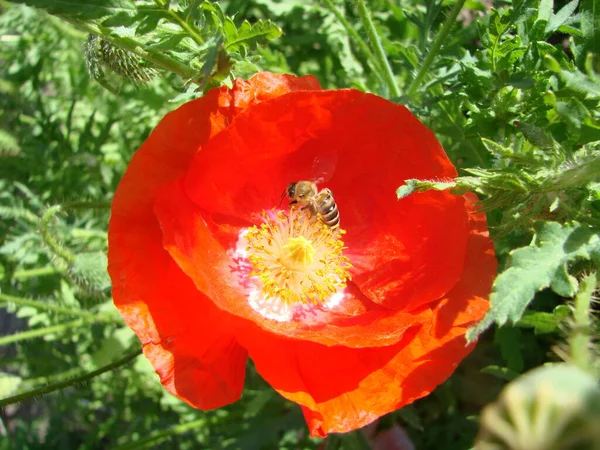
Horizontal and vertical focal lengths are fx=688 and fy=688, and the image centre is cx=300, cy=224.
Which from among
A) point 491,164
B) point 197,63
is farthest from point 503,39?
point 197,63

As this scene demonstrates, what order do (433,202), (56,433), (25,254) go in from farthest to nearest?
(56,433), (25,254), (433,202)

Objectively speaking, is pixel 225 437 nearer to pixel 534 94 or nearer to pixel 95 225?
pixel 95 225

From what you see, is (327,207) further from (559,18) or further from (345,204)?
(559,18)

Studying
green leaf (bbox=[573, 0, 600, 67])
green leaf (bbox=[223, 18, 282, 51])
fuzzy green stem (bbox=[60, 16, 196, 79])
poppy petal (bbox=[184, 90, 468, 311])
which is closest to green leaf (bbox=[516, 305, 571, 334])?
poppy petal (bbox=[184, 90, 468, 311])

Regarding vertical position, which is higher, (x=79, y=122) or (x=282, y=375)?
(x=282, y=375)

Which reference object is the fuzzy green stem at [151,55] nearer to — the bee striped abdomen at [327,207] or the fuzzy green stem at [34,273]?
the bee striped abdomen at [327,207]

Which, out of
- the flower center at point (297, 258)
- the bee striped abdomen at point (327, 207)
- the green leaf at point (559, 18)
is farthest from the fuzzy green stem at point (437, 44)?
the flower center at point (297, 258)
